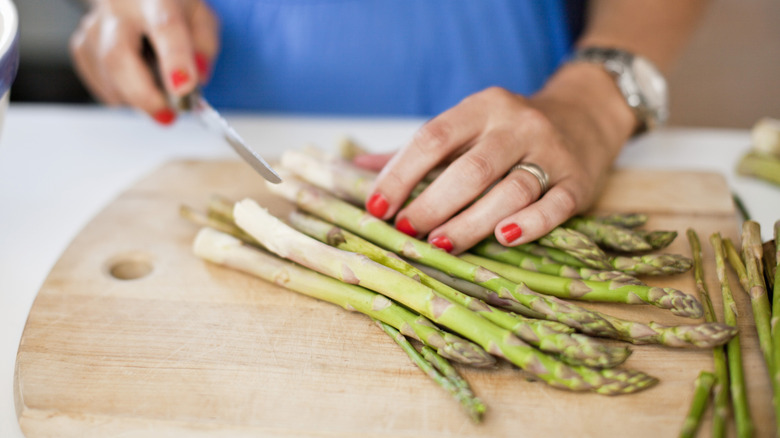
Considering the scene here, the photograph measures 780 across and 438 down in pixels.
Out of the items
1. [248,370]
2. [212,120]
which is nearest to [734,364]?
[248,370]

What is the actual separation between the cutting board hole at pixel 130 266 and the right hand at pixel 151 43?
0.63 meters

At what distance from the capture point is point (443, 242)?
145 cm

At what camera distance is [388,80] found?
2482 millimetres

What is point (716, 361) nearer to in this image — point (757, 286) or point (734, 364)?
point (734, 364)

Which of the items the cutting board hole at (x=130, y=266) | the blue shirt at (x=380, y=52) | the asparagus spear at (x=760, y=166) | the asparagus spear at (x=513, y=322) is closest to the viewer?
the asparagus spear at (x=513, y=322)

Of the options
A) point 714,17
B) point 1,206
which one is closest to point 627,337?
point 1,206

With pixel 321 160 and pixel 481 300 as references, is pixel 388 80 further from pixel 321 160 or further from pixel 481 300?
pixel 481 300

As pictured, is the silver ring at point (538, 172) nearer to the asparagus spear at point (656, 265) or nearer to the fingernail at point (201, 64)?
the asparagus spear at point (656, 265)

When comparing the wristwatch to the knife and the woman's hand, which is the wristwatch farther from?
the knife

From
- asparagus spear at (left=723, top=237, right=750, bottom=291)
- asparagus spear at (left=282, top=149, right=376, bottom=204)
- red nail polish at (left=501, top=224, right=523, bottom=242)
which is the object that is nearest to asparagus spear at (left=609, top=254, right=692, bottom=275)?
asparagus spear at (left=723, top=237, right=750, bottom=291)

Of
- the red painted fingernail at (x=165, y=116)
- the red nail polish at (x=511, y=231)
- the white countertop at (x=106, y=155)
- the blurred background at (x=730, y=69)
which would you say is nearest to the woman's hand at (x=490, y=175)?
the red nail polish at (x=511, y=231)

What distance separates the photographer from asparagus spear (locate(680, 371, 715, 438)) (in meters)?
1.07

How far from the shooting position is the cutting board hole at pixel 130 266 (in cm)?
163

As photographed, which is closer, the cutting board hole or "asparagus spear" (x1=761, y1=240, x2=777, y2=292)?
"asparagus spear" (x1=761, y1=240, x2=777, y2=292)
